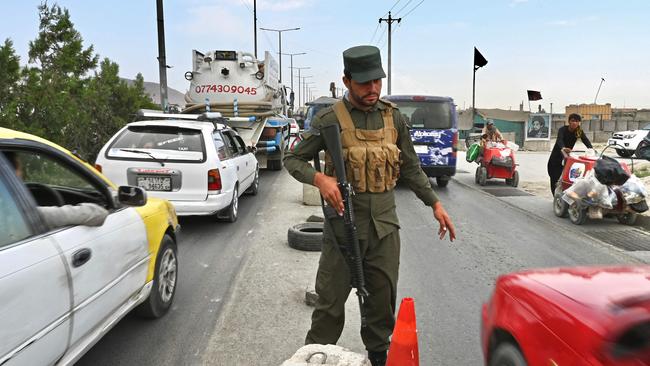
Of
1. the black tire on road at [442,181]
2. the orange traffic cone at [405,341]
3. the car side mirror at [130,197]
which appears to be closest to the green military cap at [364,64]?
the orange traffic cone at [405,341]

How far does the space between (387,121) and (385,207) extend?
483 millimetres

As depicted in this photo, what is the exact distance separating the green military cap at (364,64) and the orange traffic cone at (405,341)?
1.17m

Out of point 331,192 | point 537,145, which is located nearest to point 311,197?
point 331,192

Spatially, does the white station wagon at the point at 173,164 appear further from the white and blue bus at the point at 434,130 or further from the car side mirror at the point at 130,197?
the white and blue bus at the point at 434,130

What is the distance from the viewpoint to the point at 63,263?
2574mm

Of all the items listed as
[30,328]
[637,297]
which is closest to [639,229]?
[637,297]

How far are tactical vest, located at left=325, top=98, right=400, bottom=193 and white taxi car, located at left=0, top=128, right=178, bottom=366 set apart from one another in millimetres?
1430

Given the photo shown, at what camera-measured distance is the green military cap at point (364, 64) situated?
111 inches

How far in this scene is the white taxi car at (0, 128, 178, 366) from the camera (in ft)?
7.38

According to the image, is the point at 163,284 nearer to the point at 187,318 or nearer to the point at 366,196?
the point at 187,318

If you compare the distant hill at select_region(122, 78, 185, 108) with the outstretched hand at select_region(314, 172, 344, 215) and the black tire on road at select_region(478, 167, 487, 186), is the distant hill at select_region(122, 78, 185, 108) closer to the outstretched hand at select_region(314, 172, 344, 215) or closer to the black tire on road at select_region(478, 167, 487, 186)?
the black tire on road at select_region(478, 167, 487, 186)

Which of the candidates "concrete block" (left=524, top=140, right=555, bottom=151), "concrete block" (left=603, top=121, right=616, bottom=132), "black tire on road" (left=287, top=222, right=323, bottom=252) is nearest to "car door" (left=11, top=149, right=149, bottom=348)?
"black tire on road" (left=287, top=222, right=323, bottom=252)

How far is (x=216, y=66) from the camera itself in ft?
50.0

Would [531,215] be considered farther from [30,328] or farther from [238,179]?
[30,328]
